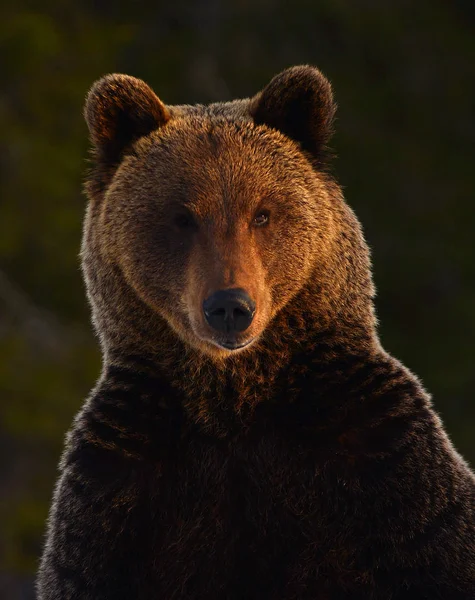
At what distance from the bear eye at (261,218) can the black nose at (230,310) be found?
46cm

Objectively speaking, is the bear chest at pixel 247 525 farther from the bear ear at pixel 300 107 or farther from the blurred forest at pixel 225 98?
the blurred forest at pixel 225 98

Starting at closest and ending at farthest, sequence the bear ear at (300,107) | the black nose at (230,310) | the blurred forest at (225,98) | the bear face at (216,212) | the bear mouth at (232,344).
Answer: the black nose at (230,310), the bear mouth at (232,344), the bear face at (216,212), the bear ear at (300,107), the blurred forest at (225,98)

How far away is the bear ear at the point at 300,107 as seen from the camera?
6.30 metres

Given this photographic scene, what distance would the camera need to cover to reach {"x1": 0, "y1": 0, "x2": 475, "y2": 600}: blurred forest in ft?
73.0

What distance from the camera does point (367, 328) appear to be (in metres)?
6.37

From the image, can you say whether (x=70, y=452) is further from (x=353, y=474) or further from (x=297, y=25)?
(x=297, y=25)

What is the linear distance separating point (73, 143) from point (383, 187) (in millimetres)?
6981

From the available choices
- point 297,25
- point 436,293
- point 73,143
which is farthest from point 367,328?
point 297,25

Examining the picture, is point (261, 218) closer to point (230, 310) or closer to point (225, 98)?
point (230, 310)

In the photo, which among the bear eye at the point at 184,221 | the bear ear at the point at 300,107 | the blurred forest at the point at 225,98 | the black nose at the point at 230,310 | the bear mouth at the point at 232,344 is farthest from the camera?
the blurred forest at the point at 225,98

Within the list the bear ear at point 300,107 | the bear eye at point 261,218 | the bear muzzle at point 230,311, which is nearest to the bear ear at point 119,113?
the bear ear at point 300,107

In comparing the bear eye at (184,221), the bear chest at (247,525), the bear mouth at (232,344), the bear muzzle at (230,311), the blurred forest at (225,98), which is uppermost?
the blurred forest at (225,98)

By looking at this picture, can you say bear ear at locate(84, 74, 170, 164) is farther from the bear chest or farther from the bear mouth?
the bear chest

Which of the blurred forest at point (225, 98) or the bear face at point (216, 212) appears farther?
the blurred forest at point (225, 98)
